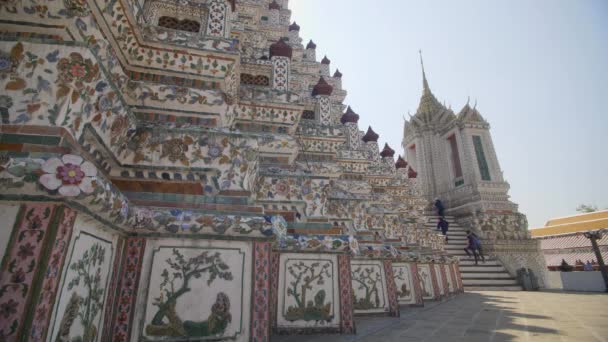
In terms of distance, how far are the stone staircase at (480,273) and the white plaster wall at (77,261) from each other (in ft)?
46.3

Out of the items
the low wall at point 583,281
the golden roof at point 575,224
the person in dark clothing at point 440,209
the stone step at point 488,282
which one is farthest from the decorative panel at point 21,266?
the golden roof at point 575,224

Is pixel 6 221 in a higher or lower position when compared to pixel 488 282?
higher

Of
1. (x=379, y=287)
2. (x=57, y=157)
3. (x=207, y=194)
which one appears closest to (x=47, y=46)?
(x=57, y=157)

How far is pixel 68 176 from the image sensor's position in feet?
5.46

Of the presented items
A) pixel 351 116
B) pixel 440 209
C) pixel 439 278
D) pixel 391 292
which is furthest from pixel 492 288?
pixel 391 292

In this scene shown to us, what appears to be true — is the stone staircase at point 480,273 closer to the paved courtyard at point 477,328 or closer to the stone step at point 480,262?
the stone step at point 480,262

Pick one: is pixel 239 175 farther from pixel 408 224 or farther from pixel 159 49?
pixel 408 224

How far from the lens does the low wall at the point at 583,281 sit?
10.5m

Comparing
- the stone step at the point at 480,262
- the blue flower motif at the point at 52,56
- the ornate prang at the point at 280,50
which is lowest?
the stone step at the point at 480,262

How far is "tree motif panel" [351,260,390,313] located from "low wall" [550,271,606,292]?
983 centimetres

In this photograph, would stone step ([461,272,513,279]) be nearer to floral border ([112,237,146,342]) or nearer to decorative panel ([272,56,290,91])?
decorative panel ([272,56,290,91])

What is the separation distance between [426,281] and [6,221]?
8395 millimetres

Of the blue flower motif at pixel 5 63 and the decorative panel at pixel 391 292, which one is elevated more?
the blue flower motif at pixel 5 63

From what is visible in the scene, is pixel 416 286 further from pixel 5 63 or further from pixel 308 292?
pixel 5 63
